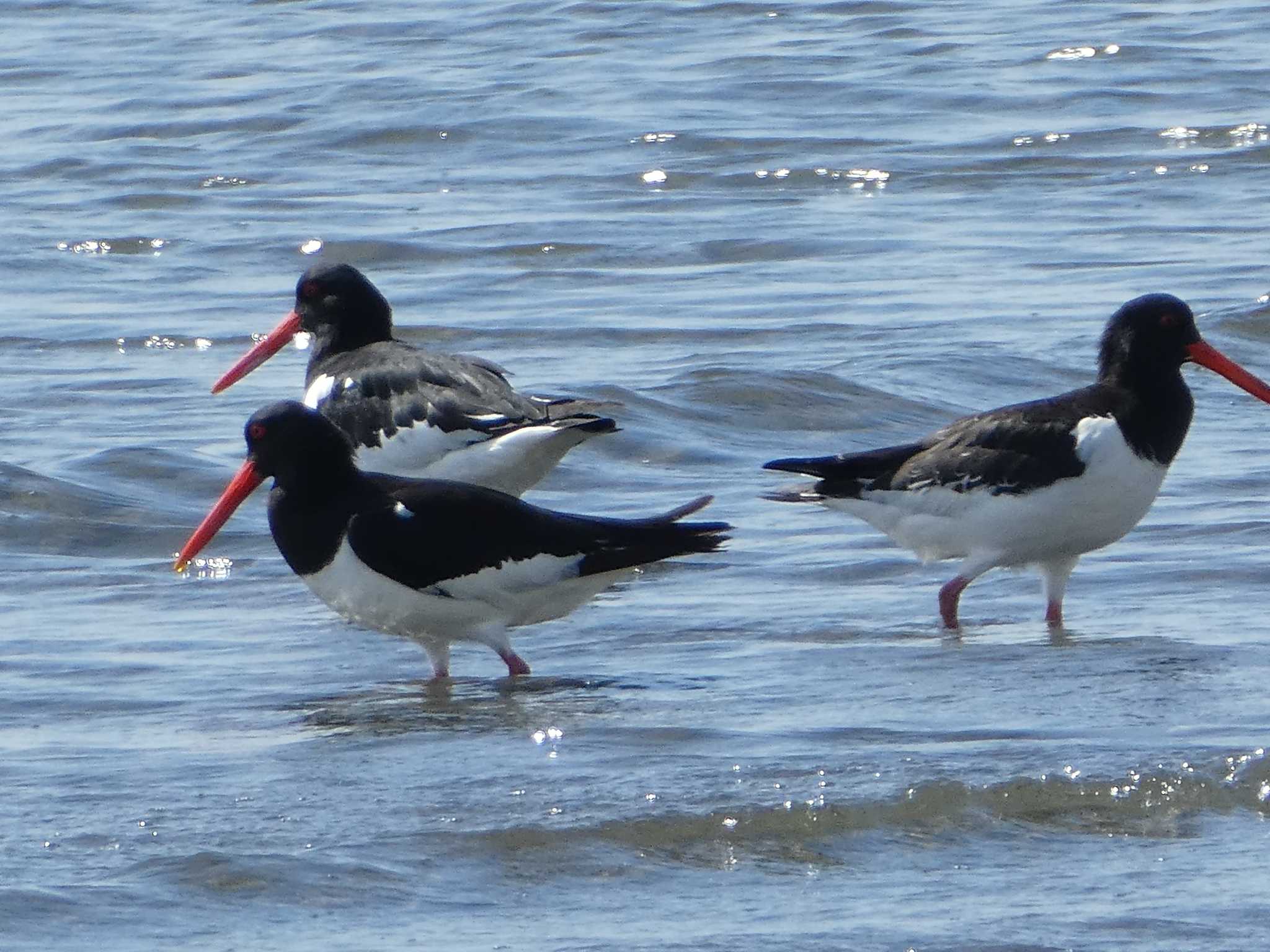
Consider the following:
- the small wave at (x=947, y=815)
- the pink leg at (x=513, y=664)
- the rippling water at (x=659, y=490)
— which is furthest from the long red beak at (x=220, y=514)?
the small wave at (x=947, y=815)

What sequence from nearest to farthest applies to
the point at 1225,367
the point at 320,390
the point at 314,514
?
the point at 314,514, the point at 1225,367, the point at 320,390

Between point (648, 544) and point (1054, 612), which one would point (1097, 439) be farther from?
point (648, 544)

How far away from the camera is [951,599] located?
23.4 ft

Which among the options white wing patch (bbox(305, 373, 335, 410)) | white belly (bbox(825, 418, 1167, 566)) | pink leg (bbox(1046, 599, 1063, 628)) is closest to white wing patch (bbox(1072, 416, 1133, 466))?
white belly (bbox(825, 418, 1167, 566))

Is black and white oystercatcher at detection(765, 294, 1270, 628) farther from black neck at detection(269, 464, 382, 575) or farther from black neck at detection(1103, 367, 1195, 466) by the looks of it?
black neck at detection(269, 464, 382, 575)

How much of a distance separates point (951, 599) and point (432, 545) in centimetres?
169

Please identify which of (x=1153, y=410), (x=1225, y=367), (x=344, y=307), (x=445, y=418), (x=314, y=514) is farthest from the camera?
(x=344, y=307)

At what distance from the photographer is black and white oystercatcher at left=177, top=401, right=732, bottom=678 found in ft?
21.3

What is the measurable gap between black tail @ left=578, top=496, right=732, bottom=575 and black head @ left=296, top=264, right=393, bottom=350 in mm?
2932

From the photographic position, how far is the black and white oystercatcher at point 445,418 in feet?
26.8

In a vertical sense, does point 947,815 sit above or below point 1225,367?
below

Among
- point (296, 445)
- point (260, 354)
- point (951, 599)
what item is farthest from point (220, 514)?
point (260, 354)

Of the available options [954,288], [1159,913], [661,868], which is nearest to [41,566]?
[661,868]

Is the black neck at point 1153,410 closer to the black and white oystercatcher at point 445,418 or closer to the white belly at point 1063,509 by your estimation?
the white belly at point 1063,509
